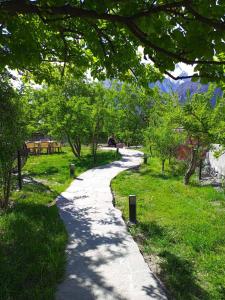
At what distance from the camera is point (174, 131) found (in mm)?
18969

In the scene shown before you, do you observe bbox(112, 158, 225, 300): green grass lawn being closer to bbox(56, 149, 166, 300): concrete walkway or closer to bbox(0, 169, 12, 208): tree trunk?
bbox(56, 149, 166, 300): concrete walkway

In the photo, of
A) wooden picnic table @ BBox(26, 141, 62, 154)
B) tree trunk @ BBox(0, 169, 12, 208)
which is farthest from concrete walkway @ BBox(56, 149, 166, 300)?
wooden picnic table @ BBox(26, 141, 62, 154)

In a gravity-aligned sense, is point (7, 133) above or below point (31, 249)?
above

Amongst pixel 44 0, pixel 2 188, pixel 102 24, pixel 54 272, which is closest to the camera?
pixel 44 0

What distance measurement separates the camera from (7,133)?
9.94 metres

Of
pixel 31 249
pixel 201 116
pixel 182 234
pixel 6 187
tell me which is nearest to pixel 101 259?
pixel 31 249

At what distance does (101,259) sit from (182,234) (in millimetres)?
2401

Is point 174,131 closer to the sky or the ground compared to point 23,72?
closer to the ground

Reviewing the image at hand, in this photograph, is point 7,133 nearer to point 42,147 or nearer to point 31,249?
point 31,249

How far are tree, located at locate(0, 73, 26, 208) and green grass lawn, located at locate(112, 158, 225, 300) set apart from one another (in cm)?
339

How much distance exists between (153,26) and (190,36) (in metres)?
0.36

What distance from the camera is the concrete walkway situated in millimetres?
5387

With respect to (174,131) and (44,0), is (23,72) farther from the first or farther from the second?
(174,131)

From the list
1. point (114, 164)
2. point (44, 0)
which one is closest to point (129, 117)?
point (114, 164)
